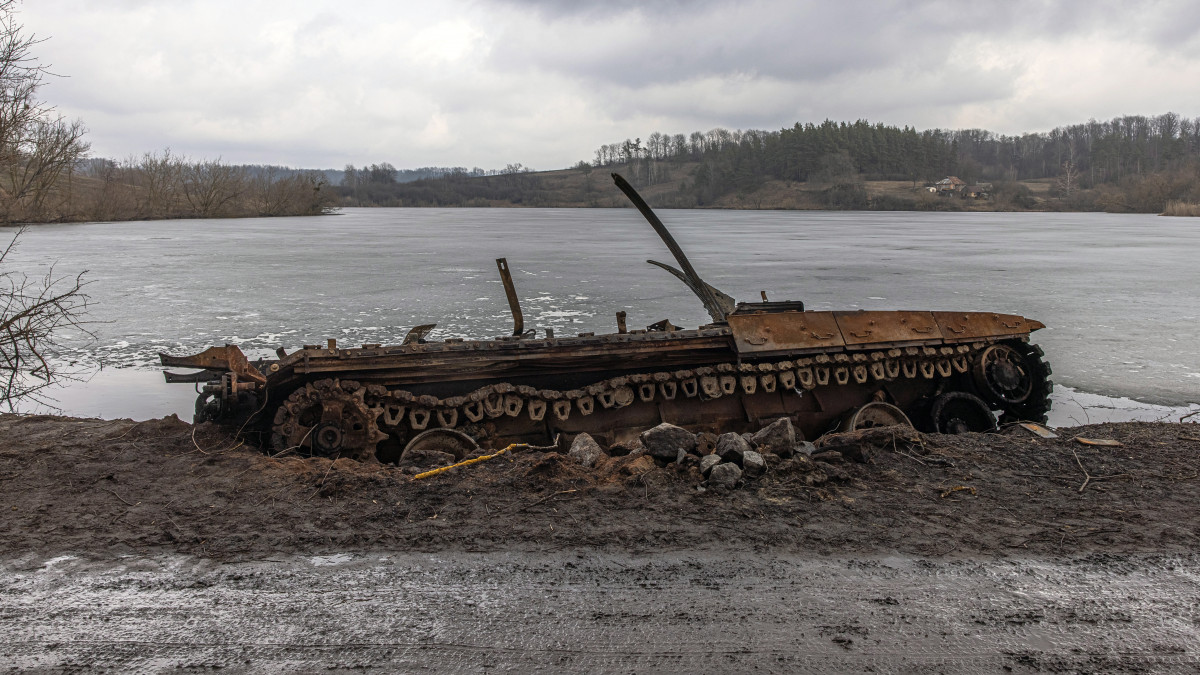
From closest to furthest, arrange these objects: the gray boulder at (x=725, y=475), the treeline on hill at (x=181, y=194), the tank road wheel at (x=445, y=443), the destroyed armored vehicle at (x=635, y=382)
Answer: the gray boulder at (x=725, y=475)
the destroyed armored vehicle at (x=635, y=382)
the tank road wheel at (x=445, y=443)
the treeline on hill at (x=181, y=194)

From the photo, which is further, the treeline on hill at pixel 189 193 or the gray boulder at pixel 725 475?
the treeline on hill at pixel 189 193

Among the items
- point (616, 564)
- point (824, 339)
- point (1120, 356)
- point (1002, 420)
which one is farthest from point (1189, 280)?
point (616, 564)

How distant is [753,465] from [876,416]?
285cm

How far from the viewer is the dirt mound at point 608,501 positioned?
4926mm

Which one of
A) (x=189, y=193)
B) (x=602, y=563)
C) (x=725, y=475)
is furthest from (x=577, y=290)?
(x=189, y=193)

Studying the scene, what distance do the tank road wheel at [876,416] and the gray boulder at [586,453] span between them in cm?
281

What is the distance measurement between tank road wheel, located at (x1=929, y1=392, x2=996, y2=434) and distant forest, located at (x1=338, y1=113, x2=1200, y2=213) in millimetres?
84039

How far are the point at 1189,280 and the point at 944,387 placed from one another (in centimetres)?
1756

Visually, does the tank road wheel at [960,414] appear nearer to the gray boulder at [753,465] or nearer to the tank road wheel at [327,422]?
the gray boulder at [753,465]

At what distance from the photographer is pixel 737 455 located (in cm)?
604

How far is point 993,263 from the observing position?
87.4 ft

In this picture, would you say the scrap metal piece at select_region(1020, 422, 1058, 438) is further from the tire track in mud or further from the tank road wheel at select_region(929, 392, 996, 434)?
the tire track in mud

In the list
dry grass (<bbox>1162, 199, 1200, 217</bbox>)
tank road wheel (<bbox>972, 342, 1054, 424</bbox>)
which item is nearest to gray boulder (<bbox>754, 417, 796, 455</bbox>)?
tank road wheel (<bbox>972, 342, 1054, 424</bbox>)

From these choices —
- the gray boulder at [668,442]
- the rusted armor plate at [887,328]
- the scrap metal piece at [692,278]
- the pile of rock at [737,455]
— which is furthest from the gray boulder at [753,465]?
the scrap metal piece at [692,278]
